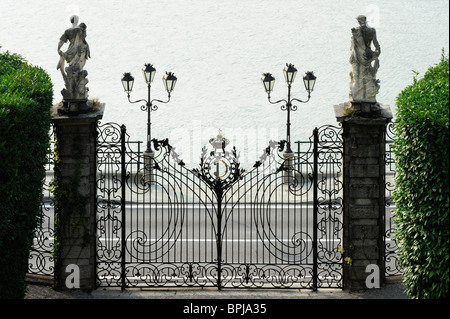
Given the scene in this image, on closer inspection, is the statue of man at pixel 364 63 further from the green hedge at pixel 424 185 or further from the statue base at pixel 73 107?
the statue base at pixel 73 107

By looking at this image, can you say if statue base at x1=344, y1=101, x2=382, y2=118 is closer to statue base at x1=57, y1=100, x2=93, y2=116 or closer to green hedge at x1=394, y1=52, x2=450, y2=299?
green hedge at x1=394, y1=52, x2=450, y2=299

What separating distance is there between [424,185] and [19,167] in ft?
19.6

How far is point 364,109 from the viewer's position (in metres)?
12.2

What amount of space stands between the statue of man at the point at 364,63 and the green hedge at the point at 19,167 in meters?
5.41

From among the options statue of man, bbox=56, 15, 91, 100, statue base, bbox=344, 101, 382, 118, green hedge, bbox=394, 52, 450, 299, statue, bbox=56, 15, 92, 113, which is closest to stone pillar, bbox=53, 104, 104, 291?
statue, bbox=56, 15, 92, 113

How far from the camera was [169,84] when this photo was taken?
2164 centimetres

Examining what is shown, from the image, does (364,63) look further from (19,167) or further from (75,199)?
(19,167)

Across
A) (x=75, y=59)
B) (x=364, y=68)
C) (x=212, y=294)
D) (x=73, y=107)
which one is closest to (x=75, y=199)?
(x=73, y=107)

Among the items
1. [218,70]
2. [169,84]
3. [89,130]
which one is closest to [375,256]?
[89,130]

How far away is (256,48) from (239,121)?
22.6ft

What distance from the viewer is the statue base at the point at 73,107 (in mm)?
12172

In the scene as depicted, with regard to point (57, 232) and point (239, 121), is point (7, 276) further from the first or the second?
point (239, 121)

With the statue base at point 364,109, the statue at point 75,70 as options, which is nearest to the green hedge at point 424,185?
the statue base at point 364,109
